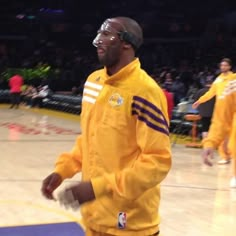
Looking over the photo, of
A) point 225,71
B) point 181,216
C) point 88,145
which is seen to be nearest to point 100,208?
point 88,145

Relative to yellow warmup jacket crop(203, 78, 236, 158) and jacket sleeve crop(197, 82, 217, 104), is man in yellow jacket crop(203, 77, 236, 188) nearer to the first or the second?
yellow warmup jacket crop(203, 78, 236, 158)

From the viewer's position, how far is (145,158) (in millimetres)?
2658

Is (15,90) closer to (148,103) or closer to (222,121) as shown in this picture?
(222,121)

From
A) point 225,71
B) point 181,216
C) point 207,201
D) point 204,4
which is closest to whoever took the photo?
point 181,216

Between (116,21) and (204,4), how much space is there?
30523 mm

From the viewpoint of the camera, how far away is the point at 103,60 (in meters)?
2.80

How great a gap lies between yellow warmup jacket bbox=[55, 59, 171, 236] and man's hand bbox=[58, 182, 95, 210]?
0.04 metres

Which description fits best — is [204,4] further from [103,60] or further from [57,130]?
[103,60]

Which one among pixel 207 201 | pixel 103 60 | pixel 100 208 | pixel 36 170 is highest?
pixel 103 60

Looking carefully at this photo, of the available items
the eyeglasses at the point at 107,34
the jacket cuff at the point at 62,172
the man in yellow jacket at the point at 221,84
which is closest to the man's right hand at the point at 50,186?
the jacket cuff at the point at 62,172

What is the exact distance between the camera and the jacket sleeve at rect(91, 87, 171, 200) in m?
2.64

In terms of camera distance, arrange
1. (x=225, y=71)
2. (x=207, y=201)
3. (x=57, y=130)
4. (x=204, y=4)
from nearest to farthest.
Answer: (x=207, y=201)
(x=225, y=71)
(x=57, y=130)
(x=204, y=4)

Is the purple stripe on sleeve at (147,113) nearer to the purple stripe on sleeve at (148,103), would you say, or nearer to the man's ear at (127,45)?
the purple stripe on sleeve at (148,103)

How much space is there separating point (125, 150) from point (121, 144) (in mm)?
34
